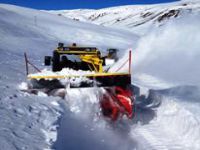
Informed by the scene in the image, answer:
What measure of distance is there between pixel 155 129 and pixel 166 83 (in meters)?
4.65

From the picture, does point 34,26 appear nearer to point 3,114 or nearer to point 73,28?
point 73,28

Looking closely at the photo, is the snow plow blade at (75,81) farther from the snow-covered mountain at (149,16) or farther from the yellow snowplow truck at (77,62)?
the snow-covered mountain at (149,16)

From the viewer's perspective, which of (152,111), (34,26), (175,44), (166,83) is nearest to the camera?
(152,111)

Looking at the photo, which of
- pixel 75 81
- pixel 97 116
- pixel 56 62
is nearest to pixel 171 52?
pixel 56 62

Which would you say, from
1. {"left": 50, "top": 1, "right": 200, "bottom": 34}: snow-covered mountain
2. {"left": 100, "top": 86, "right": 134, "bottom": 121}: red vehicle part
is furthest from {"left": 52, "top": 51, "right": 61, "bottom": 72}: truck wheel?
{"left": 50, "top": 1, "right": 200, "bottom": 34}: snow-covered mountain

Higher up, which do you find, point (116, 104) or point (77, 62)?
point (77, 62)

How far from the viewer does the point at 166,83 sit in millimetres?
12664

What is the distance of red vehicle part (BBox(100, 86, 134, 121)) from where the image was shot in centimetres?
836

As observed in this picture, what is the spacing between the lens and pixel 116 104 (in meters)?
8.42

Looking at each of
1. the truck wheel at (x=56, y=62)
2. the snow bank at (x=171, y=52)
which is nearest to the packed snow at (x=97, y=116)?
the snow bank at (x=171, y=52)

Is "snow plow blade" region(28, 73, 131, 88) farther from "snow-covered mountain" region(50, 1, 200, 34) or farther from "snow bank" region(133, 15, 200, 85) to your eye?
"snow-covered mountain" region(50, 1, 200, 34)

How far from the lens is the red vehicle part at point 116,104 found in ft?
27.4

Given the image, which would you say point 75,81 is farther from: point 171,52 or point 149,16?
point 149,16

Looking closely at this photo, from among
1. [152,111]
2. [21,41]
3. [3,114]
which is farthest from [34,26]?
[3,114]
